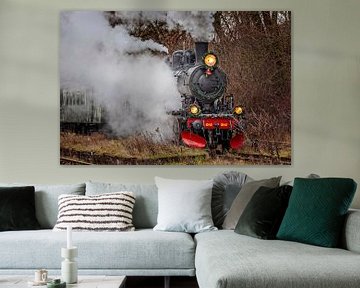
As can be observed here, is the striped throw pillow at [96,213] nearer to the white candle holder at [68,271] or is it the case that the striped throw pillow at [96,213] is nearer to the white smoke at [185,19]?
the white candle holder at [68,271]

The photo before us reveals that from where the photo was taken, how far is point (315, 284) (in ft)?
9.43

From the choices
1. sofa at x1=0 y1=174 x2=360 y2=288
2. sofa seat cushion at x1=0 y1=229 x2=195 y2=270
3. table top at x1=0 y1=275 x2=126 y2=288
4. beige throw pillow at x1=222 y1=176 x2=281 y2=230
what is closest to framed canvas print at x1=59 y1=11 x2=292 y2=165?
sofa at x1=0 y1=174 x2=360 y2=288

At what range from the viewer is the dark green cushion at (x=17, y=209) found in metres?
4.79

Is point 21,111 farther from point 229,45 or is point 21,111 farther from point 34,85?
point 229,45

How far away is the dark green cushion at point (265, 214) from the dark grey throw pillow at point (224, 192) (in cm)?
49

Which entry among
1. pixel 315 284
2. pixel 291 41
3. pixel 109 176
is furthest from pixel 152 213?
pixel 315 284

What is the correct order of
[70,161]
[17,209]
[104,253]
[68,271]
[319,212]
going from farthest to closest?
[70,161] → [17,209] → [104,253] → [319,212] → [68,271]

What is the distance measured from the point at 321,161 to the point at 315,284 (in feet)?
8.95

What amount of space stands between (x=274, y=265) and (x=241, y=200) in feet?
5.67

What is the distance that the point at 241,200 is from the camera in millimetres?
4777

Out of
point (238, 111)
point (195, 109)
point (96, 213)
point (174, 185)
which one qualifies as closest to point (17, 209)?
point (96, 213)

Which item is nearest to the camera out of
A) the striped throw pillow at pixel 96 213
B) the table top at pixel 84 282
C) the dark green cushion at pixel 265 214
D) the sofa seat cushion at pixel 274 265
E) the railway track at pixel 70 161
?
the sofa seat cushion at pixel 274 265

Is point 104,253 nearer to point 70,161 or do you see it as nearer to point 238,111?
point 70,161

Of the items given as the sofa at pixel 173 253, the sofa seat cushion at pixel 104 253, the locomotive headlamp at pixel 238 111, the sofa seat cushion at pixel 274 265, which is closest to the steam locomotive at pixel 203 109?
the locomotive headlamp at pixel 238 111
